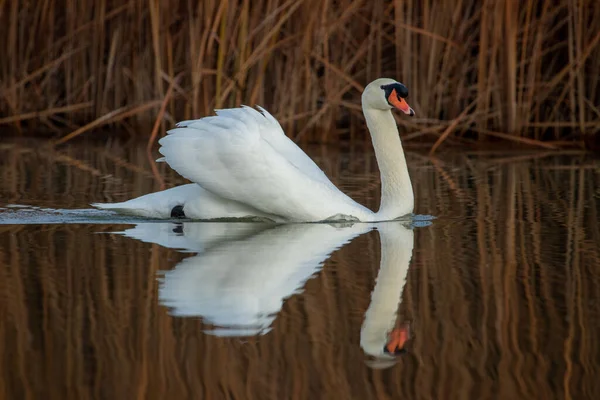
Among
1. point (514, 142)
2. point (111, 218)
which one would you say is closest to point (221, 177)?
point (111, 218)

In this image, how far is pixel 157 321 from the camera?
4.09 meters

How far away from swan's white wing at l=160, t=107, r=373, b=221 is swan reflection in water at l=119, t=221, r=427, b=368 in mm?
118

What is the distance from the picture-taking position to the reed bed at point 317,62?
11242 mm

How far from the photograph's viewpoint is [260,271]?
5.11m

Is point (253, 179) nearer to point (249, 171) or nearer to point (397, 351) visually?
point (249, 171)

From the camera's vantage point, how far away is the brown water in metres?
3.43

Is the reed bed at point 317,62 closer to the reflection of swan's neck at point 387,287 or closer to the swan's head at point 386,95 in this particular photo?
the swan's head at point 386,95

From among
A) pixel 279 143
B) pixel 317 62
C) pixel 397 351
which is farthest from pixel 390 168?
pixel 317 62

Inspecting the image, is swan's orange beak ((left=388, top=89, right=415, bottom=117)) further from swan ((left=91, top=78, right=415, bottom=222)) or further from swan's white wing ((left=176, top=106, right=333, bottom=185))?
swan's white wing ((left=176, top=106, right=333, bottom=185))

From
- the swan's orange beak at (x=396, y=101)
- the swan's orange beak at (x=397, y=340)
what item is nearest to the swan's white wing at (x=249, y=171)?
the swan's orange beak at (x=396, y=101)

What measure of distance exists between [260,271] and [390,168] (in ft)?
7.13

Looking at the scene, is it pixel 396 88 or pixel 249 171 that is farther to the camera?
pixel 396 88

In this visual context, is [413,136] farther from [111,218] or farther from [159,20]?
[111,218]

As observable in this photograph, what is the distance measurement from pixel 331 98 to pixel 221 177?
17.2 ft
